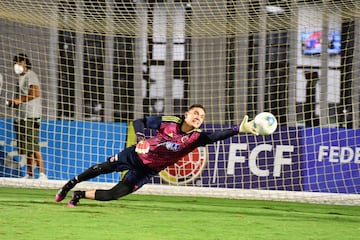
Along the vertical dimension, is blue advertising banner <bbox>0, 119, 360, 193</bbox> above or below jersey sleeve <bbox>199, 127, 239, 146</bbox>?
below

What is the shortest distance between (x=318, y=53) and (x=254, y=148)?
538cm

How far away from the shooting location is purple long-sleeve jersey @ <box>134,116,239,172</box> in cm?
776

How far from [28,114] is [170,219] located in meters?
4.09

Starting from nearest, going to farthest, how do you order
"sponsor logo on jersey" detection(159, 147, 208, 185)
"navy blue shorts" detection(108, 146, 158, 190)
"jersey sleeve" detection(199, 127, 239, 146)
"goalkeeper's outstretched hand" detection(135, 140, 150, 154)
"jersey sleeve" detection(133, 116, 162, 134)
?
1. "goalkeeper's outstretched hand" detection(135, 140, 150, 154)
2. "jersey sleeve" detection(199, 127, 239, 146)
3. "jersey sleeve" detection(133, 116, 162, 134)
4. "navy blue shorts" detection(108, 146, 158, 190)
5. "sponsor logo on jersey" detection(159, 147, 208, 185)

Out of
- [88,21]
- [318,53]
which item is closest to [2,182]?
[88,21]

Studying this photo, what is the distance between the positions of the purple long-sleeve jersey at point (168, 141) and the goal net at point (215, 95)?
2965 mm

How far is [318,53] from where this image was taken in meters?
15.9

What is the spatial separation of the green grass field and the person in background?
94 centimetres

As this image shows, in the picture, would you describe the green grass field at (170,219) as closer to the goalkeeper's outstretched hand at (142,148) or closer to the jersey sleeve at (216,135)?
the goalkeeper's outstretched hand at (142,148)

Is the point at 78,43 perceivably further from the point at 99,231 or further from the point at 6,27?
the point at 99,231

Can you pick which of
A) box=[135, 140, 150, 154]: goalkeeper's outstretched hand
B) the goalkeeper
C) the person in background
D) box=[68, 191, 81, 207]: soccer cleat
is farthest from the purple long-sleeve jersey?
the person in background

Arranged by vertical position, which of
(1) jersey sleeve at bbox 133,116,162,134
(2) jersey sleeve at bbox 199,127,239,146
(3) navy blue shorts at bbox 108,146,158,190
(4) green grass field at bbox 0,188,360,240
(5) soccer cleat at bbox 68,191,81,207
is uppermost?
(1) jersey sleeve at bbox 133,116,162,134

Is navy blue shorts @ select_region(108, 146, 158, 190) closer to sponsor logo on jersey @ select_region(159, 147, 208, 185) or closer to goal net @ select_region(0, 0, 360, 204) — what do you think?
goal net @ select_region(0, 0, 360, 204)

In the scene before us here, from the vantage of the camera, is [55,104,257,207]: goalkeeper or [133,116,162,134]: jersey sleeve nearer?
[133,116,162,134]: jersey sleeve
